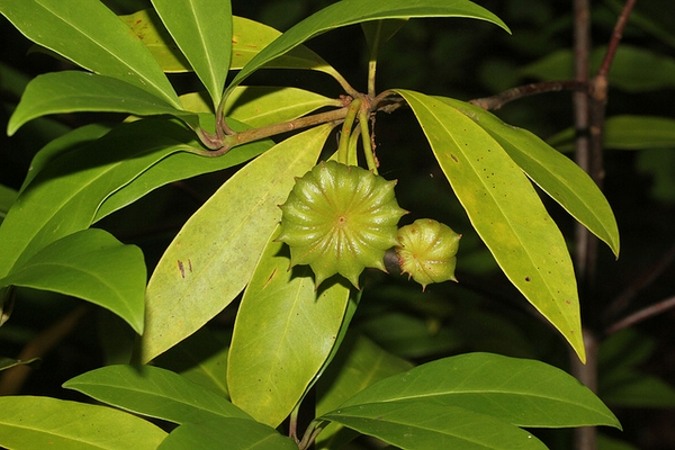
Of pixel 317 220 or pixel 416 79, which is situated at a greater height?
pixel 416 79

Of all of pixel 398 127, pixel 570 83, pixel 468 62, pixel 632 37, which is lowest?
pixel 570 83

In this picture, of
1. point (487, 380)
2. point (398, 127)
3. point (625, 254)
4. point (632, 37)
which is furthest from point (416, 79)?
point (487, 380)

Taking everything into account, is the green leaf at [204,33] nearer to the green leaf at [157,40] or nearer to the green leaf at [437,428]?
the green leaf at [157,40]

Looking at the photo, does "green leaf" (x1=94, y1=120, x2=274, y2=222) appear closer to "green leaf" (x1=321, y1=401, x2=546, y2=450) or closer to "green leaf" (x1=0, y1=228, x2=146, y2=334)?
"green leaf" (x1=0, y1=228, x2=146, y2=334)

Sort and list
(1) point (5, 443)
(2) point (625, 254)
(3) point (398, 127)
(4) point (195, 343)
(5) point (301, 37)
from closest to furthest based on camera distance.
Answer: (5) point (301, 37), (1) point (5, 443), (4) point (195, 343), (3) point (398, 127), (2) point (625, 254)

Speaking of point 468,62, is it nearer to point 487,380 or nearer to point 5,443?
point 487,380

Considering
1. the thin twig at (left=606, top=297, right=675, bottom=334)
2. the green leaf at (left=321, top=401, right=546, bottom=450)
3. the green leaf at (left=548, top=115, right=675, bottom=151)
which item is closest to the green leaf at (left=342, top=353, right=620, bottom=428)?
the green leaf at (left=321, top=401, right=546, bottom=450)

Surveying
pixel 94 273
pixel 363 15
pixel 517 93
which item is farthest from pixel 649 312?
pixel 94 273
